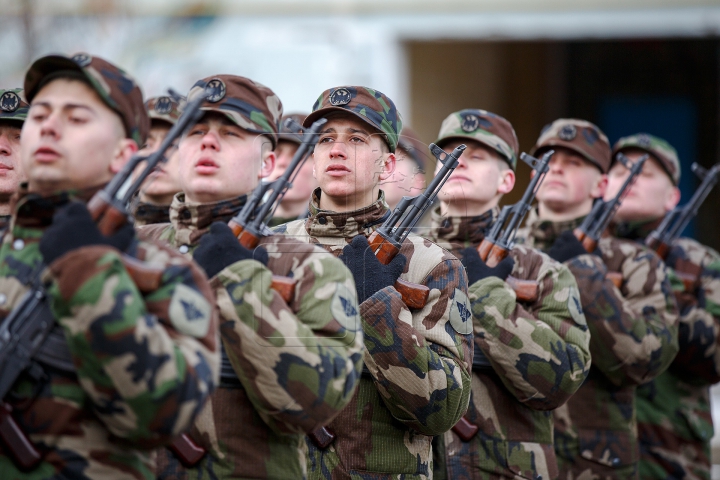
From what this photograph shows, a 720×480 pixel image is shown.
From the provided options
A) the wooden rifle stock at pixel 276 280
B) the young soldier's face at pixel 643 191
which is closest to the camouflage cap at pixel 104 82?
the wooden rifle stock at pixel 276 280

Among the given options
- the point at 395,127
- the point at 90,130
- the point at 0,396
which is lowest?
the point at 0,396

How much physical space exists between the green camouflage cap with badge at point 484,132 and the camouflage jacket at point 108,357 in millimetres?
2513

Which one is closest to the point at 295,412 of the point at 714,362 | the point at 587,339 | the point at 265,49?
the point at 587,339

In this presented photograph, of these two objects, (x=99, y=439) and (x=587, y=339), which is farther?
(x=587, y=339)

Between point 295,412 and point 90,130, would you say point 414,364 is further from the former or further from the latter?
point 90,130

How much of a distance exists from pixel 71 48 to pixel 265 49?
7.87 ft

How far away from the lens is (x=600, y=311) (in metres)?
5.34

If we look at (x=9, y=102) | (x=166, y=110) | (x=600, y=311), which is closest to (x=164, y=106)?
(x=166, y=110)

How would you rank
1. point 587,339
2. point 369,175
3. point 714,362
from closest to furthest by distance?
point 369,175 < point 587,339 < point 714,362

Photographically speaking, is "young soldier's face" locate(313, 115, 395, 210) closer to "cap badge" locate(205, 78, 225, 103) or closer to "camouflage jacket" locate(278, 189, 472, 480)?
"camouflage jacket" locate(278, 189, 472, 480)

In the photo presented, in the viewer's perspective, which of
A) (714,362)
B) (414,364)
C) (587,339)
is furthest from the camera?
(714,362)

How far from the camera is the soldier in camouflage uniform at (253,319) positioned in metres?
Answer: 3.12

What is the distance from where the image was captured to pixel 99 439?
2734mm

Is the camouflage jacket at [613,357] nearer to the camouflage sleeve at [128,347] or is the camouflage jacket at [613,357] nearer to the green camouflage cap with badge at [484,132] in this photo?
the green camouflage cap with badge at [484,132]
